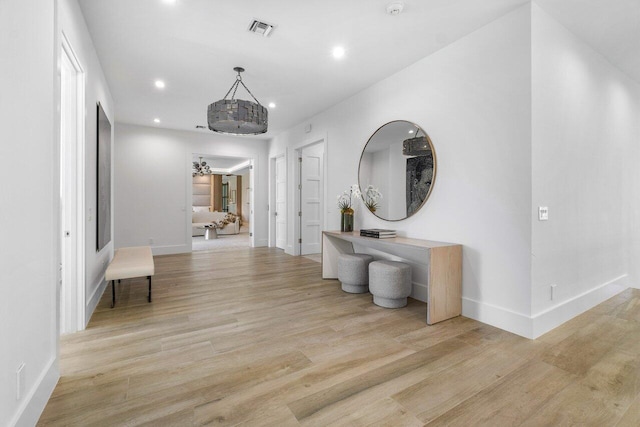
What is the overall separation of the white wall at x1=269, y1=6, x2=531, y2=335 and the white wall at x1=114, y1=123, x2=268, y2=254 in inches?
203

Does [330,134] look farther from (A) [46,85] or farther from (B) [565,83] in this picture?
(A) [46,85]

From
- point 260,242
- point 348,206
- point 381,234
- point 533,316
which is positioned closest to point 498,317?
point 533,316

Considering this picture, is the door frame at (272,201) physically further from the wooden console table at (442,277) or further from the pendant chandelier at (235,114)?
the wooden console table at (442,277)

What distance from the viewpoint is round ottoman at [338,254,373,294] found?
12.5 feet

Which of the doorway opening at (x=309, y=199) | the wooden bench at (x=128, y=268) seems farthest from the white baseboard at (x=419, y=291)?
the doorway opening at (x=309, y=199)

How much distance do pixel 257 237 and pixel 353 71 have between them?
501cm

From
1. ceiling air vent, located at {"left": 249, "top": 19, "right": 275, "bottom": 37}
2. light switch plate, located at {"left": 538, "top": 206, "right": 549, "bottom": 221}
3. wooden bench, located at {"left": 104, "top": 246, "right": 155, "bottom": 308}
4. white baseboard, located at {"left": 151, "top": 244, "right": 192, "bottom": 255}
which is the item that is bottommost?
white baseboard, located at {"left": 151, "top": 244, "right": 192, "bottom": 255}

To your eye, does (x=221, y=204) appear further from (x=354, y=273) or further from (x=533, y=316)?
(x=533, y=316)

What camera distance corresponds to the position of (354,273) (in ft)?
12.5

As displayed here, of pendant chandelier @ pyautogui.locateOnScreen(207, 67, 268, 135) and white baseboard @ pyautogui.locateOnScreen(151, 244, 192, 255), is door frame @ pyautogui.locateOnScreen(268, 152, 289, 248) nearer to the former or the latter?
white baseboard @ pyautogui.locateOnScreen(151, 244, 192, 255)

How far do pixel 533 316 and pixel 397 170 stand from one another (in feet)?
6.71

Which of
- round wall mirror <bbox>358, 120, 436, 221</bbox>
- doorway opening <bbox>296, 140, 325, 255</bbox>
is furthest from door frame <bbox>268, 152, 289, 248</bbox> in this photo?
round wall mirror <bbox>358, 120, 436, 221</bbox>

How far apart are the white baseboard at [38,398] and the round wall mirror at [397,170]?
3.33 metres

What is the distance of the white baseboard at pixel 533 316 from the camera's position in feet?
8.43
